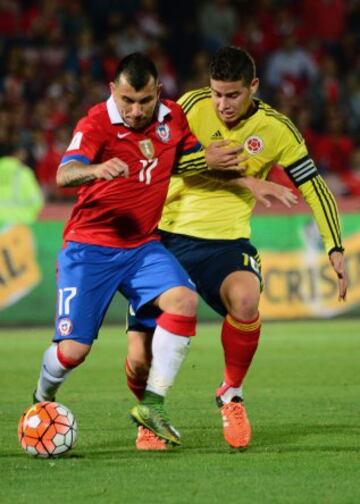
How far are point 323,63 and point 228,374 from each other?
1293 centimetres

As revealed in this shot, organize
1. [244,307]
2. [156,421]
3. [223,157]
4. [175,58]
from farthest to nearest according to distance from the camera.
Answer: [175,58] → [223,157] → [244,307] → [156,421]

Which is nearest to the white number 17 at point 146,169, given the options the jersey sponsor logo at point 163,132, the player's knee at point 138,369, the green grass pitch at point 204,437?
the jersey sponsor logo at point 163,132

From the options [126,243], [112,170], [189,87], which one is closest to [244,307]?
[126,243]

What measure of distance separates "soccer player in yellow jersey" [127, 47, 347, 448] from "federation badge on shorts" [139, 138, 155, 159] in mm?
408

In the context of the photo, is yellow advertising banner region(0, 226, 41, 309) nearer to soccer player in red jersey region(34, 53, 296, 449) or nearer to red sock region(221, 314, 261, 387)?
soccer player in red jersey region(34, 53, 296, 449)

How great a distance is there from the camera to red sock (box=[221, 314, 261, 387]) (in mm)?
7395

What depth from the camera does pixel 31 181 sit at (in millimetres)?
16297

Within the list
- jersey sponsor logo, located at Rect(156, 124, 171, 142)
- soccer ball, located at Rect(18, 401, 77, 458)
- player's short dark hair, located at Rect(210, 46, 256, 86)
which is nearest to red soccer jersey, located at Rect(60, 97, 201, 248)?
jersey sponsor logo, located at Rect(156, 124, 171, 142)

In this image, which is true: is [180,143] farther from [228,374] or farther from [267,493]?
A: [267,493]

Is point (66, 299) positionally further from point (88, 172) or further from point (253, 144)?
point (253, 144)

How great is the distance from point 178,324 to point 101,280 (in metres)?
0.50

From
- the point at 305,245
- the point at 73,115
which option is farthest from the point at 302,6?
the point at 305,245

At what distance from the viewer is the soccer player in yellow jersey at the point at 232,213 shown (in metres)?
7.42

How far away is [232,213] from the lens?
7.83 metres
